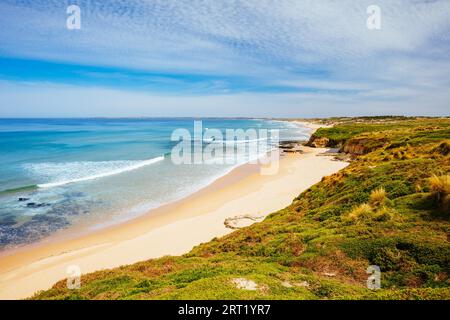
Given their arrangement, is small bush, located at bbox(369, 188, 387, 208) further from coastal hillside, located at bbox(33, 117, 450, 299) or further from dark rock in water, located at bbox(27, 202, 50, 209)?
dark rock in water, located at bbox(27, 202, 50, 209)

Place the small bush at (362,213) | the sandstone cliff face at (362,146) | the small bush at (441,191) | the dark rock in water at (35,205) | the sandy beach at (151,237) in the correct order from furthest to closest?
1. the sandstone cliff face at (362,146)
2. the dark rock in water at (35,205)
3. the sandy beach at (151,237)
4. the small bush at (362,213)
5. the small bush at (441,191)

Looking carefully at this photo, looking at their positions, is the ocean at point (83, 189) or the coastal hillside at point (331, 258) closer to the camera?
the coastal hillside at point (331, 258)

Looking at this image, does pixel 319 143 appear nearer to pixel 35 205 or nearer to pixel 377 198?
pixel 35 205

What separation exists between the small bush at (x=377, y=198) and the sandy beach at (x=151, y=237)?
27.0 ft

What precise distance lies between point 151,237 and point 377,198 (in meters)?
12.2

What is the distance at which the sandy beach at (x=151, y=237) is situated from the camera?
13757mm

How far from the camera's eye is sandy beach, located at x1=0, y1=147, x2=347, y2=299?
13757 mm

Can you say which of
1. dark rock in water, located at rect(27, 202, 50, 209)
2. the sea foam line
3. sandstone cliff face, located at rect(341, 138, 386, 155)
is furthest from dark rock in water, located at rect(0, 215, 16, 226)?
sandstone cliff face, located at rect(341, 138, 386, 155)

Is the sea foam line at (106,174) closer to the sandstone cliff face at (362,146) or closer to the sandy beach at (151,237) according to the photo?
the sandy beach at (151,237)

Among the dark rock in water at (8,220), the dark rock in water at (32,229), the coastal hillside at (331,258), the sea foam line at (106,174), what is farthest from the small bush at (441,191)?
the sea foam line at (106,174)

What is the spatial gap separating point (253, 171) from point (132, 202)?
17.3 m

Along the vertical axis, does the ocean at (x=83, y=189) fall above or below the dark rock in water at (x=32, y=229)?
above

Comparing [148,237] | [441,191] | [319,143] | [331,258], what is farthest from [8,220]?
[319,143]
